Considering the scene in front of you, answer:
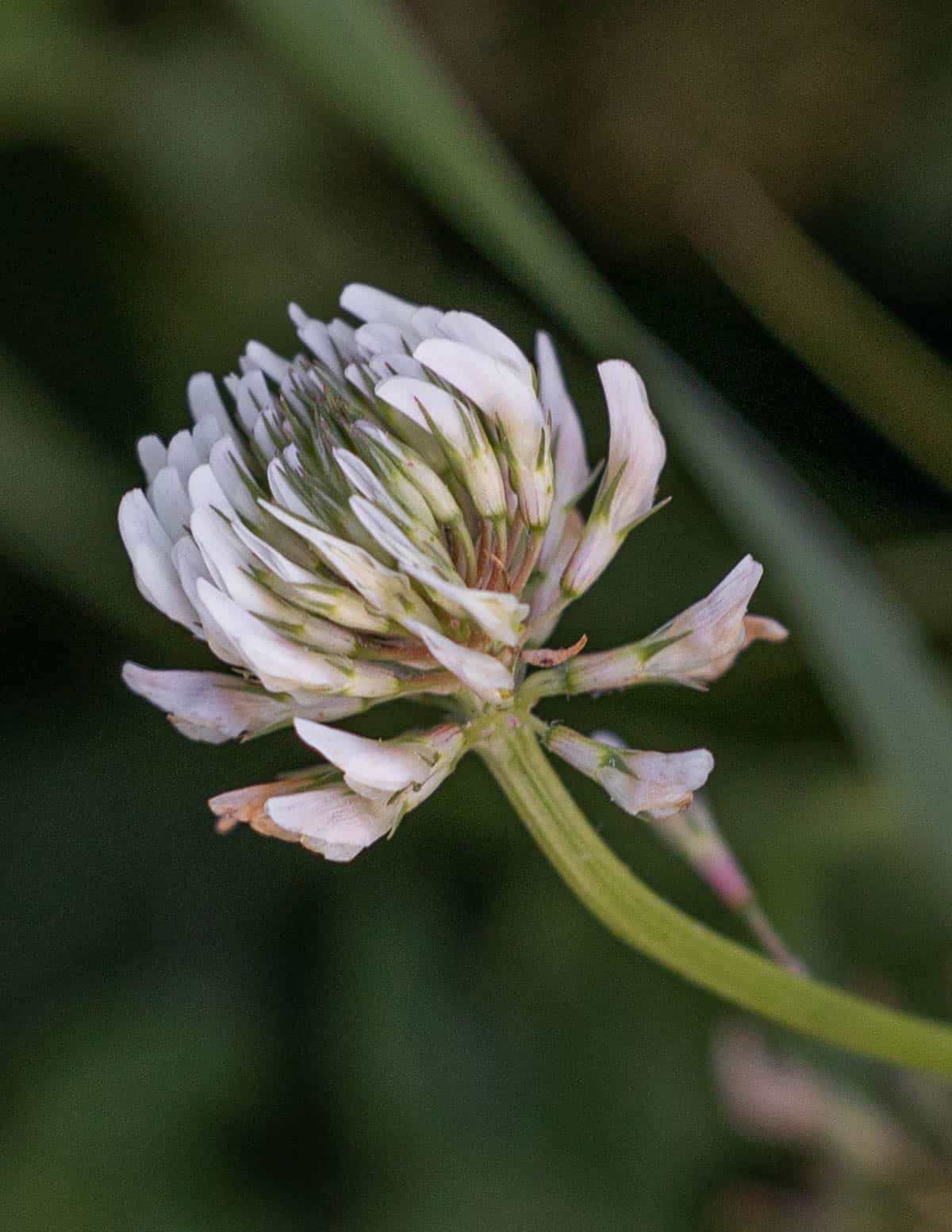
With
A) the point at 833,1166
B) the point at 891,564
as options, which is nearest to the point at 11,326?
the point at 891,564

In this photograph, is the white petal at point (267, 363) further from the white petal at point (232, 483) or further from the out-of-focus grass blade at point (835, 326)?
the out-of-focus grass blade at point (835, 326)

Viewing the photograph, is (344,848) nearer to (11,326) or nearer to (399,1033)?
(399,1033)

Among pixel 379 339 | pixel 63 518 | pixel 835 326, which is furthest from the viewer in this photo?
pixel 63 518

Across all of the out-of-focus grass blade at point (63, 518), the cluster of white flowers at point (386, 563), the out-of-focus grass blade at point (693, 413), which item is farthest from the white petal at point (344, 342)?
the out-of-focus grass blade at point (63, 518)

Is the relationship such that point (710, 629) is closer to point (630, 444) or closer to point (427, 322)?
point (630, 444)

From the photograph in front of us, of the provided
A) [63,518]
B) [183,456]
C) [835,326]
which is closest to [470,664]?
[183,456]

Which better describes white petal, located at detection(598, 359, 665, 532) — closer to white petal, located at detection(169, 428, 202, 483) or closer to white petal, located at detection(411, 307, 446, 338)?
white petal, located at detection(411, 307, 446, 338)
